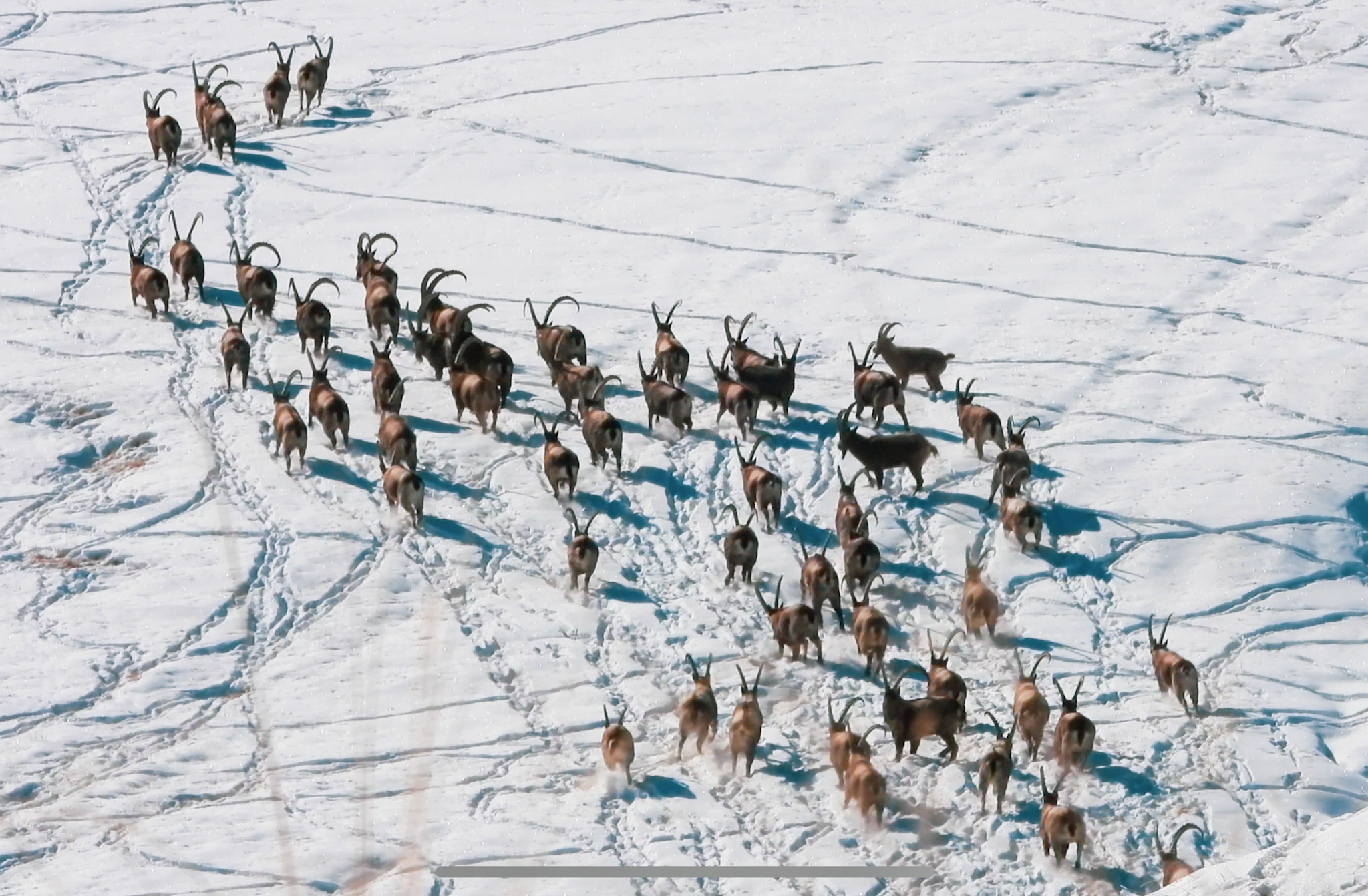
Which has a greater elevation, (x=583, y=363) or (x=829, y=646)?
(x=583, y=363)

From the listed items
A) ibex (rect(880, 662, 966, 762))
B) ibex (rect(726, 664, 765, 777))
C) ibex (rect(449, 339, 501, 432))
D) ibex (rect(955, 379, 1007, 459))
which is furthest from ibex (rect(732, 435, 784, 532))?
ibex (rect(880, 662, 966, 762))

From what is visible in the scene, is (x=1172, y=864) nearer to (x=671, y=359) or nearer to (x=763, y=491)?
(x=763, y=491)

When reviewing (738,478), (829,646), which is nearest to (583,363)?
(738,478)

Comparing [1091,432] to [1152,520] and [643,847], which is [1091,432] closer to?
[1152,520]

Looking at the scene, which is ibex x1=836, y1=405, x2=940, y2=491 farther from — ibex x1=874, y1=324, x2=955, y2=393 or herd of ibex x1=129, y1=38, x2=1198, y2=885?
ibex x1=874, y1=324, x2=955, y2=393

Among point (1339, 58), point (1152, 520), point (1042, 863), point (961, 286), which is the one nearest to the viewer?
point (1042, 863)
